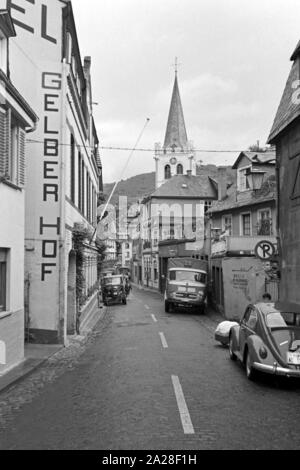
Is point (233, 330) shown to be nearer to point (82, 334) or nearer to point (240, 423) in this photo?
point (240, 423)

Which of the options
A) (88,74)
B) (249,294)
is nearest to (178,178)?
(88,74)

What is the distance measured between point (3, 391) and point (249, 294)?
14273mm

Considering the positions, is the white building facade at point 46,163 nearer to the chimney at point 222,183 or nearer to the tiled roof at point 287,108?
the tiled roof at point 287,108

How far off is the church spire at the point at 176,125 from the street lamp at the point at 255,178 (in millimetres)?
55247

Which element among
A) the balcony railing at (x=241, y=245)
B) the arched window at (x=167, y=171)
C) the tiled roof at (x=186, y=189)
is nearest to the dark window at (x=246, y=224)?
the balcony railing at (x=241, y=245)

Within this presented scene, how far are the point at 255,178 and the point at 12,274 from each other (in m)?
23.5

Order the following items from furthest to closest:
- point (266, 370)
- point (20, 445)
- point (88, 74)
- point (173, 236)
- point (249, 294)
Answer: point (173, 236) → point (88, 74) → point (249, 294) → point (266, 370) → point (20, 445)

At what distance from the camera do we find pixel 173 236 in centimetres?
5966

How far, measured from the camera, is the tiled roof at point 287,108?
17.2m

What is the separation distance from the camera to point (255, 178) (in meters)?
32.7

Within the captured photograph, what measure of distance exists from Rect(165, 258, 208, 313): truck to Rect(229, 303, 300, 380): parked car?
673 inches

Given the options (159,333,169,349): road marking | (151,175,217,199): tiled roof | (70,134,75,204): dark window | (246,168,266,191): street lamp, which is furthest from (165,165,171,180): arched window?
(159,333,169,349): road marking

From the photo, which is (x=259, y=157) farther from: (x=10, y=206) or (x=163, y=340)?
(x=10, y=206)

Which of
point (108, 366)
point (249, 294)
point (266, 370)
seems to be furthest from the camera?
point (249, 294)
